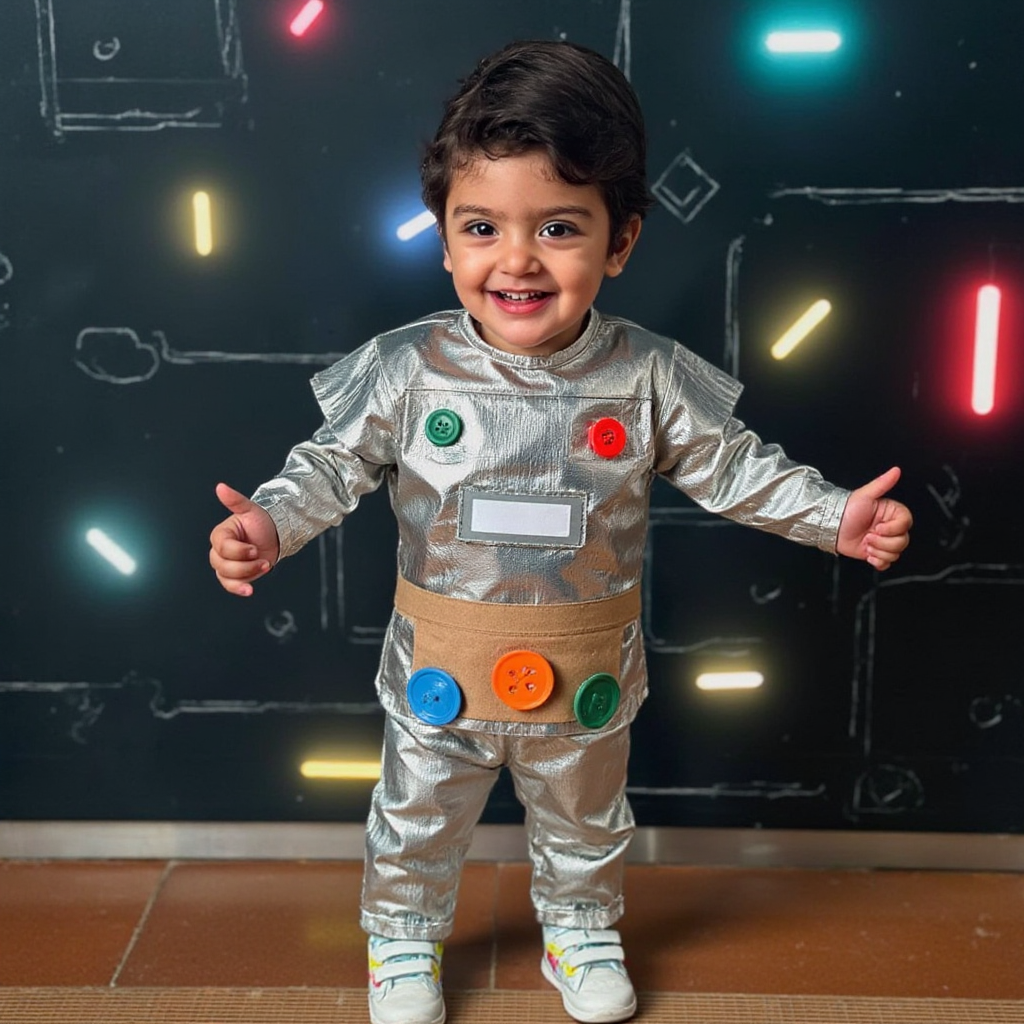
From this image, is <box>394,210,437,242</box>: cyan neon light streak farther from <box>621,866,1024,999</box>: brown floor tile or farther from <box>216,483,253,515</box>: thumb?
<box>621,866,1024,999</box>: brown floor tile

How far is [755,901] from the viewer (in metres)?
1.74

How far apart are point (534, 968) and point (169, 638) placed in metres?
0.61

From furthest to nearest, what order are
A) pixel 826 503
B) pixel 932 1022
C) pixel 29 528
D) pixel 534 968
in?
pixel 29 528
pixel 534 968
pixel 932 1022
pixel 826 503

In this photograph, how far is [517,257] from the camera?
126 centimetres

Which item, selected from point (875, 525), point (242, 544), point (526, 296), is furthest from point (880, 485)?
point (242, 544)

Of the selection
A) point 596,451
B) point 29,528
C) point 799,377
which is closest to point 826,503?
point 596,451

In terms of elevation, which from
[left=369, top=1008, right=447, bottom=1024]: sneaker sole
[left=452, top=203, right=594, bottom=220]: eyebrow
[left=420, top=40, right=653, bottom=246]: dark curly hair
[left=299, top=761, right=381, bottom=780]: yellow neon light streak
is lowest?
[left=369, top=1008, right=447, bottom=1024]: sneaker sole

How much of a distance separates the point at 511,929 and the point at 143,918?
45 cm

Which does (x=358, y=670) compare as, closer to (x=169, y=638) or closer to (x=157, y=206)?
(x=169, y=638)

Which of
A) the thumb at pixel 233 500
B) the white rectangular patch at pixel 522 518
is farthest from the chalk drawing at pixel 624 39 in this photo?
the thumb at pixel 233 500

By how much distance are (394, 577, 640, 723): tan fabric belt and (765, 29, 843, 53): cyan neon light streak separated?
66 cm

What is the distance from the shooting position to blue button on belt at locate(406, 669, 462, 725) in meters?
1.38

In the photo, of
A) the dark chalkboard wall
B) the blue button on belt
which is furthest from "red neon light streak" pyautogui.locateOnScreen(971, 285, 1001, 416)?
the blue button on belt

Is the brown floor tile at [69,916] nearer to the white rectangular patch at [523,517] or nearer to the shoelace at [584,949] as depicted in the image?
the shoelace at [584,949]
